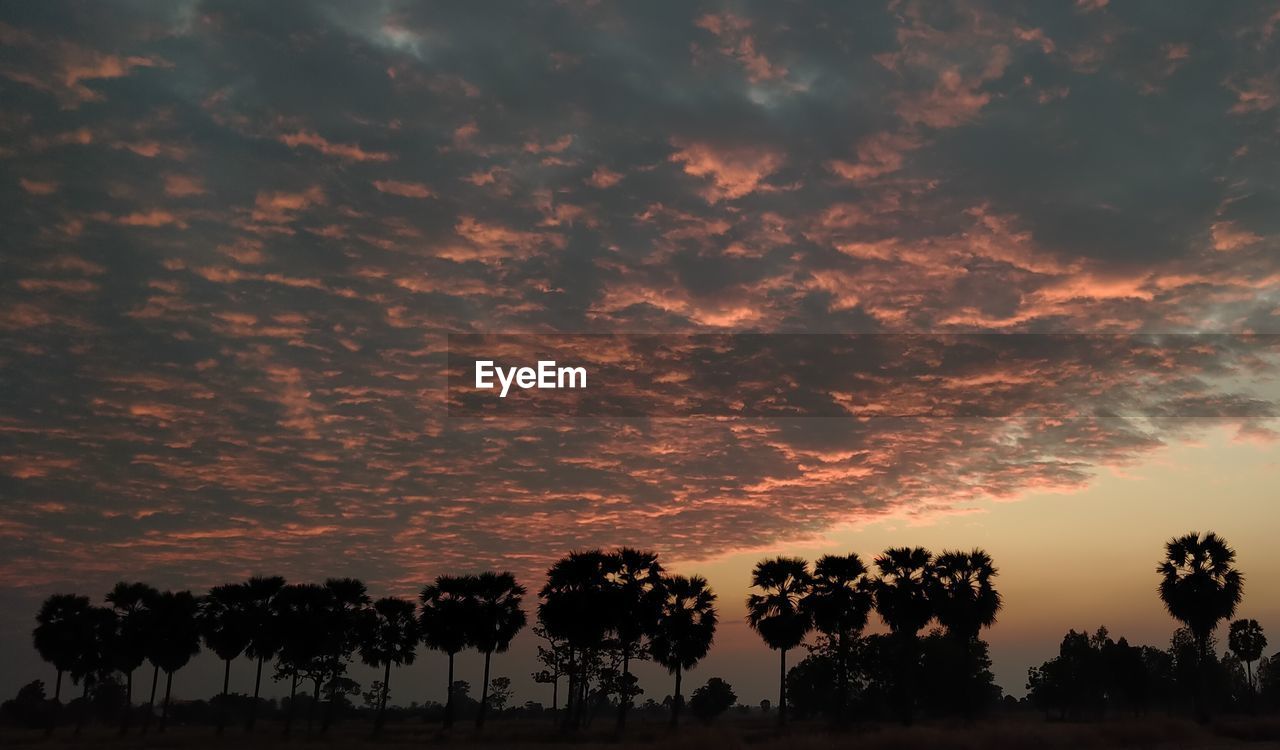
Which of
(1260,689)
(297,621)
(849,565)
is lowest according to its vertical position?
(1260,689)

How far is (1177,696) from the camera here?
127625 mm

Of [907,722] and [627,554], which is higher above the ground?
[627,554]

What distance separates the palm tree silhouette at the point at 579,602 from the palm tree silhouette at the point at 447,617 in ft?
25.3

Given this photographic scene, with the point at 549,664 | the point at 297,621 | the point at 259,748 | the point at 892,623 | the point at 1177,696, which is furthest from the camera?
the point at 1177,696

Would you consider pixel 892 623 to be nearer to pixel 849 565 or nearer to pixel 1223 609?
pixel 849 565

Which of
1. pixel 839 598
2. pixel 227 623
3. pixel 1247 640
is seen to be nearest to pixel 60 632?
pixel 227 623

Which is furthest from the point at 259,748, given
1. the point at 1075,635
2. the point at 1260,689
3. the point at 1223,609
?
the point at 1260,689

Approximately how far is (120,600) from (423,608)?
113ft

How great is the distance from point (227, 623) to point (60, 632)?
76.2 feet

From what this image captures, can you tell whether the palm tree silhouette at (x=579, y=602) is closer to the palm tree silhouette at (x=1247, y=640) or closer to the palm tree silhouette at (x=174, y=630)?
the palm tree silhouette at (x=174, y=630)

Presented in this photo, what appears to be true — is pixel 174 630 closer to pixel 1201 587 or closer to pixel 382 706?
pixel 382 706

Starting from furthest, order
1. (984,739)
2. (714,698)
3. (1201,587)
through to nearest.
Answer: (714,698) → (1201,587) → (984,739)

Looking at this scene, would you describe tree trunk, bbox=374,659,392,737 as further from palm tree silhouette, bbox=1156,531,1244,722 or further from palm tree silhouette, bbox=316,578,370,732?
palm tree silhouette, bbox=1156,531,1244,722

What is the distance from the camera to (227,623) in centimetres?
8500
